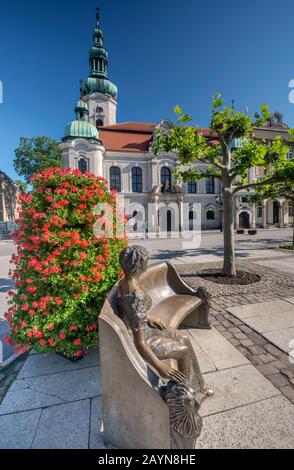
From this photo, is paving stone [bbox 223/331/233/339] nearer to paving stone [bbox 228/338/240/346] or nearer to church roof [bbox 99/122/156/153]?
paving stone [bbox 228/338/240/346]

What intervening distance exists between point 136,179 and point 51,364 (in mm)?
30290

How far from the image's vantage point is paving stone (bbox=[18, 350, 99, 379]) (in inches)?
111

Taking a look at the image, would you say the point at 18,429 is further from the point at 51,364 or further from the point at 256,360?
the point at 256,360

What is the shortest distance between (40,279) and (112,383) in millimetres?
1505

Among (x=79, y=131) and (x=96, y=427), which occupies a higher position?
(x=79, y=131)

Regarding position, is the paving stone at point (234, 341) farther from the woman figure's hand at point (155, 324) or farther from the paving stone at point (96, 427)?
the paving stone at point (96, 427)

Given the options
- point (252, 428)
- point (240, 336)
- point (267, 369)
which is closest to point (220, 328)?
point (240, 336)

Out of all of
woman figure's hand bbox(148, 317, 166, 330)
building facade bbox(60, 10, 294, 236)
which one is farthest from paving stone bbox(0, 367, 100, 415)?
building facade bbox(60, 10, 294, 236)

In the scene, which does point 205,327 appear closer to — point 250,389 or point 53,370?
point 250,389

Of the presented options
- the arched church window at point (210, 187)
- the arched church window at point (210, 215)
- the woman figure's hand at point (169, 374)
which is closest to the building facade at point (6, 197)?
the arched church window at point (210, 215)

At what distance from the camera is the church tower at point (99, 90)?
3619 centimetres

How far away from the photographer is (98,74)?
3747 centimetres
